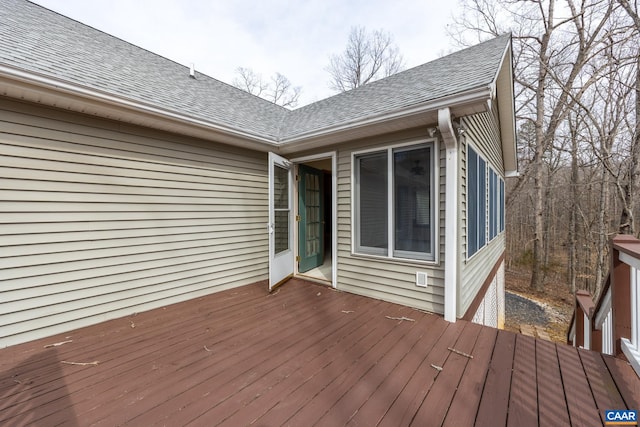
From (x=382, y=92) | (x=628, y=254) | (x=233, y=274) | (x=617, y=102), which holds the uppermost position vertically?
→ (x=617, y=102)

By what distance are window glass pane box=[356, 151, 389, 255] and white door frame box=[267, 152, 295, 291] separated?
118 cm

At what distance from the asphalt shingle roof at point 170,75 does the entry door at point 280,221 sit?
21.1 inches

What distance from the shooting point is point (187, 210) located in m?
3.43

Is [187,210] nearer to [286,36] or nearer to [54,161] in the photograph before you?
[54,161]

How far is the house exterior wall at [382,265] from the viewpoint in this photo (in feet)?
9.52

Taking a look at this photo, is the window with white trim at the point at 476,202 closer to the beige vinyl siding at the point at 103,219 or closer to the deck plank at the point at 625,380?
the deck plank at the point at 625,380

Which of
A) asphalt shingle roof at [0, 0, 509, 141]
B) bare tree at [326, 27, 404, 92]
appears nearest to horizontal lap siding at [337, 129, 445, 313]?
asphalt shingle roof at [0, 0, 509, 141]

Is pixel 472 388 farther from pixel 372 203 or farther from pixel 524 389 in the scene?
pixel 372 203

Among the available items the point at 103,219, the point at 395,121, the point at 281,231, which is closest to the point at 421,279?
the point at 395,121

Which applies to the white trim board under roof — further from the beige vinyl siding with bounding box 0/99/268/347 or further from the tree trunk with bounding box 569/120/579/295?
the tree trunk with bounding box 569/120/579/295

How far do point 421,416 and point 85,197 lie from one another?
3490 mm

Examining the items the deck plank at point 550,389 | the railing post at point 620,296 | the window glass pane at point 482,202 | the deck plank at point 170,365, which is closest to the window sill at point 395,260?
the deck plank at point 550,389

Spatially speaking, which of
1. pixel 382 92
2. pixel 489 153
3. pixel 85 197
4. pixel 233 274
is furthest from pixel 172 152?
pixel 489 153
